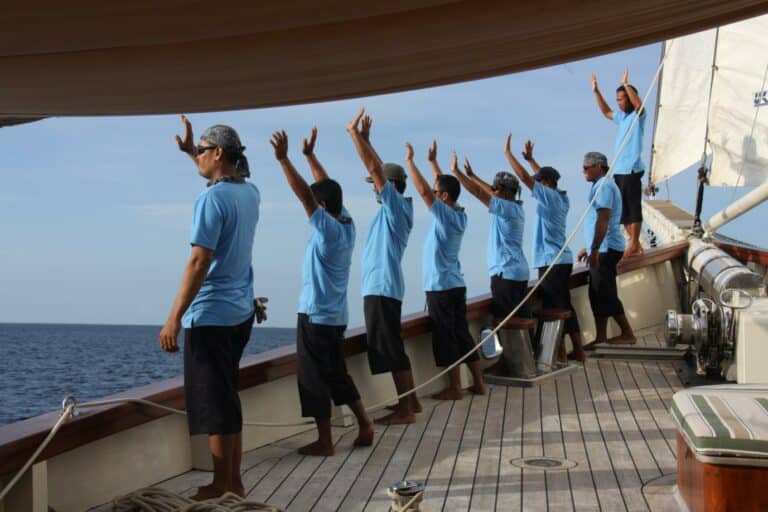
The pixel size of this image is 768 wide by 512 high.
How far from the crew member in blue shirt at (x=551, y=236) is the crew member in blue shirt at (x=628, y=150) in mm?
942

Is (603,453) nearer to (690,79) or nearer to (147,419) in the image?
(147,419)

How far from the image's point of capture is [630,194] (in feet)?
26.9

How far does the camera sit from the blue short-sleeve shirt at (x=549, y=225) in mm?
7074

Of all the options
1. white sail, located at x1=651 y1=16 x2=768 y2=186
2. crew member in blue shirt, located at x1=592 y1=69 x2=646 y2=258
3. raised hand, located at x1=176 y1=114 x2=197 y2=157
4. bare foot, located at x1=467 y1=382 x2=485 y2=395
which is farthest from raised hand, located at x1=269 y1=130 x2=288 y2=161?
white sail, located at x1=651 y1=16 x2=768 y2=186

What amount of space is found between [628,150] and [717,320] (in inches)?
124

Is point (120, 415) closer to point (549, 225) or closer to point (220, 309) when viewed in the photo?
point (220, 309)

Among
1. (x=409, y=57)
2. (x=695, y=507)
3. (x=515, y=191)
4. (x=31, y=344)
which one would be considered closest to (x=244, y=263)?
(x=409, y=57)

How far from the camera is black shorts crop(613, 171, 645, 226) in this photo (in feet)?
26.7

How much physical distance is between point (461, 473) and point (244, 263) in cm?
143

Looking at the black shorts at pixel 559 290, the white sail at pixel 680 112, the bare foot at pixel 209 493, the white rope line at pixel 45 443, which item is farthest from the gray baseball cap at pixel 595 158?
the white sail at pixel 680 112

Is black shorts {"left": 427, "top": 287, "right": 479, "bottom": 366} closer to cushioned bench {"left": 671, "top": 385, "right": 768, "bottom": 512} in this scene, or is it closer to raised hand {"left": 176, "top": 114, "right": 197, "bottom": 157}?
raised hand {"left": 176, "top": 114, "right": 197, "bottom": 157}

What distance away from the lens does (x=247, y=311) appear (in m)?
3.76

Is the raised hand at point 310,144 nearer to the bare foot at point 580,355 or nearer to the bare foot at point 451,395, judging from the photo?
the bare foot at point 451,395

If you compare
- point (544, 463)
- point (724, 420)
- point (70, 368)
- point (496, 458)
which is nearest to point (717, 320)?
point (544, 463)
